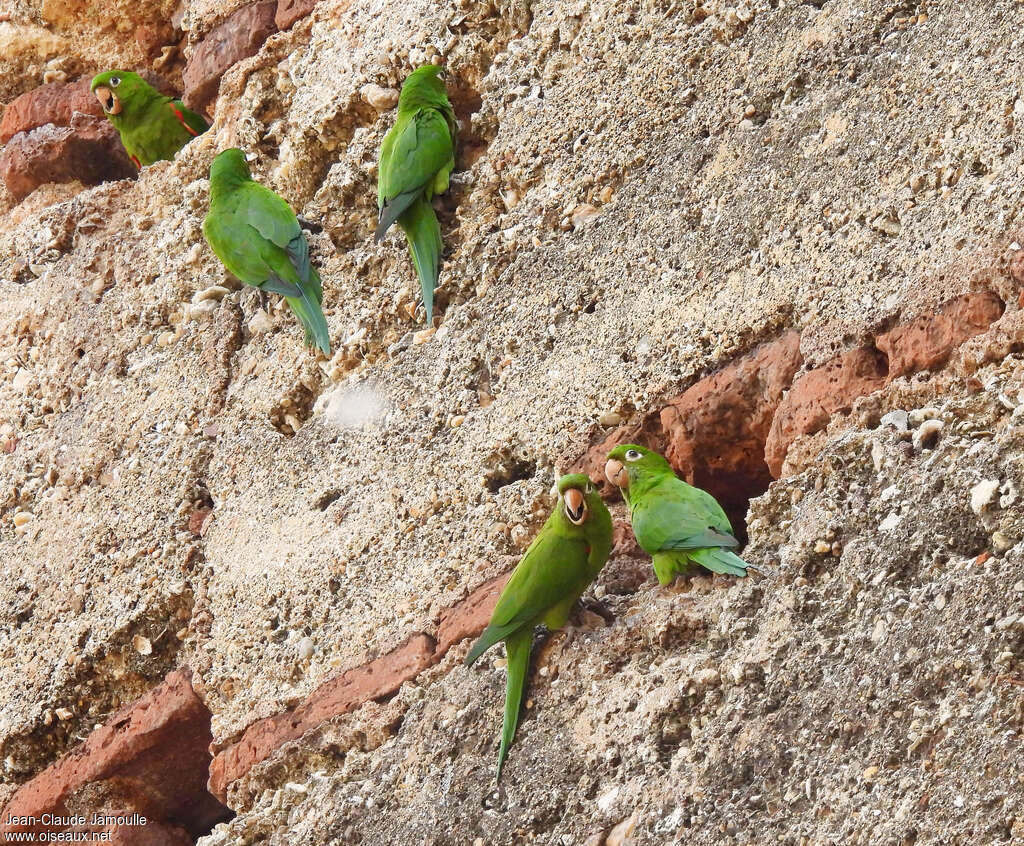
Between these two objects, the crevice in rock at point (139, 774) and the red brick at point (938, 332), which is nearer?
the red brick at point (938, 332)

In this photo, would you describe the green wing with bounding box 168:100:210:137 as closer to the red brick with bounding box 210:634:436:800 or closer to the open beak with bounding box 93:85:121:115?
the open beak with bounding box 93:85:121:115

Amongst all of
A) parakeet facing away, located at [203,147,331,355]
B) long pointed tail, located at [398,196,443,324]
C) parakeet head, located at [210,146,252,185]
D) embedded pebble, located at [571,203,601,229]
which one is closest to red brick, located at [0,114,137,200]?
parakeet head, located at [210,146,252,185]

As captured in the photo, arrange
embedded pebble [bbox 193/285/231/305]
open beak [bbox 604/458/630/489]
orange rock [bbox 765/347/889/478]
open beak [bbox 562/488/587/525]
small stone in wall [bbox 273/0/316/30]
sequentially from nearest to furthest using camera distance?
orange rock [bbox 765/347/889/478]
open beak [bbox 562/488/587/525]
open beak [bbox 604/458/630/489]
embedded pebble [bbox 193/285/231/305]
small stone in wall [bbox 273/0/316/30]

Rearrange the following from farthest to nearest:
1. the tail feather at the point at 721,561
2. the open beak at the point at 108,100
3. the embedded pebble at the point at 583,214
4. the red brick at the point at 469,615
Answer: the open beak at the point at 108,100
the embedded pebble at the point at 583,214
the red brick at the point at 469,615
the tail feather at the point at 721,561

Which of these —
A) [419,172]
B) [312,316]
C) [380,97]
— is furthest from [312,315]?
[380,97]

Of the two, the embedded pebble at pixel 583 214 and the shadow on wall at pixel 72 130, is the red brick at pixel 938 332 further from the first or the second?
the shadow on wall at pixel 72 130

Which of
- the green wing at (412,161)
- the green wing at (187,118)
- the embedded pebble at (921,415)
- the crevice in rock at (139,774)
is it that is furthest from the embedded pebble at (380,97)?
the embedded pebble at (921,415)

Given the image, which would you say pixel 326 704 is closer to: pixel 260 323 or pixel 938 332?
pixel 260 323
